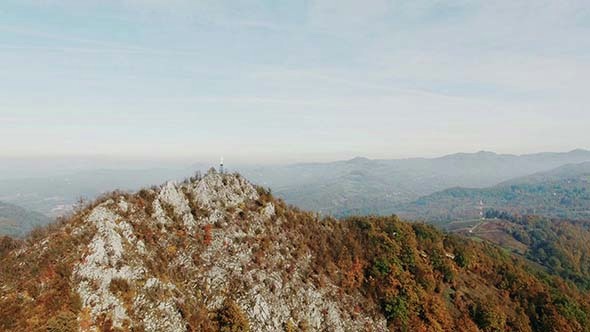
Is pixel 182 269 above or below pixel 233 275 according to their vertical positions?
above

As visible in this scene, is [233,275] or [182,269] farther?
[233,275]

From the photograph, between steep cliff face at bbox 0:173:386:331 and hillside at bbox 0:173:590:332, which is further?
hillside at bbox 0:173:590:332

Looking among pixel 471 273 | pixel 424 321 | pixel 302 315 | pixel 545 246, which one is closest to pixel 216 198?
pixel 302 315

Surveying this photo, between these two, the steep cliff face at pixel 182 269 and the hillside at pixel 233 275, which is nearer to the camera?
the steep cliff face at pixel 182 269
